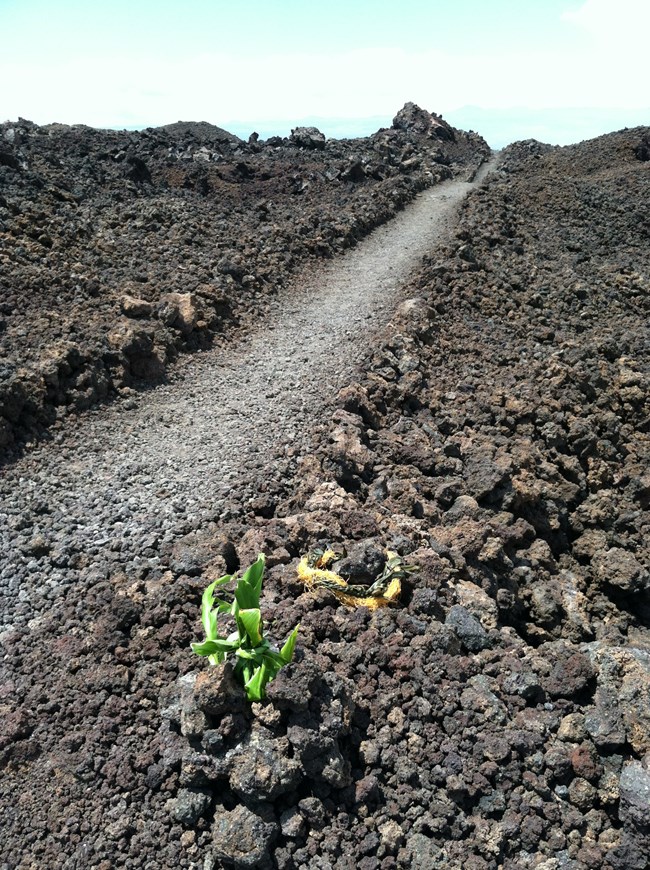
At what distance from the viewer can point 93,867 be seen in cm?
425

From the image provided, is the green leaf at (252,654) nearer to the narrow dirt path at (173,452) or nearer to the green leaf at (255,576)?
the green leaf at (255,576)

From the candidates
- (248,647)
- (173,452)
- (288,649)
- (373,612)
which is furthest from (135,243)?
(288,649)

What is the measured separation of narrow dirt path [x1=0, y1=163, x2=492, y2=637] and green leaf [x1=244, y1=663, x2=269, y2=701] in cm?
262

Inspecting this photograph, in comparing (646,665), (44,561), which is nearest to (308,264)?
(44,561)

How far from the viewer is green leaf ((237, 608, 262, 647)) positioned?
175 inches

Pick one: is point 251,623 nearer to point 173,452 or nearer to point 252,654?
point 252,654

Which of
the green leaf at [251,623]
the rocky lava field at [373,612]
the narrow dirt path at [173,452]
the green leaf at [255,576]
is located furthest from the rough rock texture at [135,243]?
the green leaf at [251,623]

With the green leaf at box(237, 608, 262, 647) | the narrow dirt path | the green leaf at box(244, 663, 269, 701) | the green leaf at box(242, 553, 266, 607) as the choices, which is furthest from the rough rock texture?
the green leaf at box(244, 663, 269, 701)

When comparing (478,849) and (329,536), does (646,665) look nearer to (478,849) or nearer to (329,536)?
(478,849)

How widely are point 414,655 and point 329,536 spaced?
1504 mm

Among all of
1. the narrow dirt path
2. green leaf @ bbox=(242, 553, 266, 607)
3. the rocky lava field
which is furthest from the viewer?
the narrow dirt path

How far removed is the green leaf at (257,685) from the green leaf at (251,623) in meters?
0.17

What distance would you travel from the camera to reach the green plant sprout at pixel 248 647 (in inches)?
175

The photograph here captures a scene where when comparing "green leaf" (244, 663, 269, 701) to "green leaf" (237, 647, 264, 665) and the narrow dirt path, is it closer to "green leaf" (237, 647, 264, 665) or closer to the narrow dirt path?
"green leaf" (237, 647, 264, 665)
